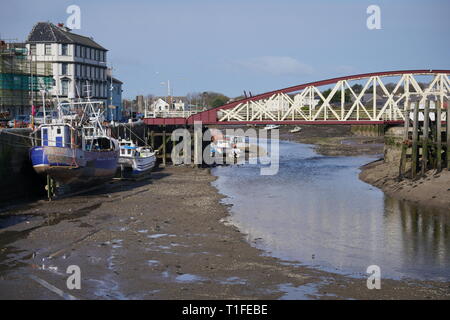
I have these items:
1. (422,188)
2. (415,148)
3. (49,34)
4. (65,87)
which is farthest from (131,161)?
(49,34)

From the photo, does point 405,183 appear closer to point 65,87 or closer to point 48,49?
point 65,87

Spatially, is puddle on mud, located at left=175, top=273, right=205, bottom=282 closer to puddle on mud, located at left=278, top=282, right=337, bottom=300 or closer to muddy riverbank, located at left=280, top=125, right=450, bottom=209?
puddle on mud, located at left=278, top=282, right=337, bottom=300

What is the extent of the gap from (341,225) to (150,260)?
1183cm

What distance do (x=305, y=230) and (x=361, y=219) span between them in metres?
4.36

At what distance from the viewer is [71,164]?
1512 inches

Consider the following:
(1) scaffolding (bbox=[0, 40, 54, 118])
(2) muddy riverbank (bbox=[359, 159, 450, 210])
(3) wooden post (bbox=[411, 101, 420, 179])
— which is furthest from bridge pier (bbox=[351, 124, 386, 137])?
(1) scaffolding (bbox=[0, 40, 54, 118])

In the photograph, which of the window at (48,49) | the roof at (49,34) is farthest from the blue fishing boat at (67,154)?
the roof at (49,34)

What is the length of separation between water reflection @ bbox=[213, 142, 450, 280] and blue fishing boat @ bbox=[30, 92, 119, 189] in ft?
30.3

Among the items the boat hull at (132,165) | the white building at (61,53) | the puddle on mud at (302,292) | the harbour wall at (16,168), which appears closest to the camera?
the puddle on mud at (302,292)

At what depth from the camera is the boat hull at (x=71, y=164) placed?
37.0m

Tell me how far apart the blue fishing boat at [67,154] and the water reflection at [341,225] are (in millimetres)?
9228

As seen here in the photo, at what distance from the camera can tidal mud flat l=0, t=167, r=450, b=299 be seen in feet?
63.4

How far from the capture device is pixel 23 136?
37344 mm

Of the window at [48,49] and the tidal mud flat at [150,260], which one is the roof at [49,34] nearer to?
the window at [48,49]
